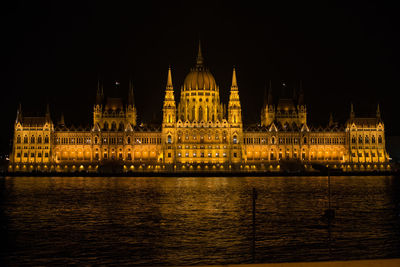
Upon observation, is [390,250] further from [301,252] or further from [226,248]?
[226,248]

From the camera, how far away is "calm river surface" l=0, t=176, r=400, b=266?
34188mm

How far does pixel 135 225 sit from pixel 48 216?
967cm

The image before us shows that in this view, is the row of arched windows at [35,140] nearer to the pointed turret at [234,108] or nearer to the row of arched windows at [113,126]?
the row of arched windows at [113,126]

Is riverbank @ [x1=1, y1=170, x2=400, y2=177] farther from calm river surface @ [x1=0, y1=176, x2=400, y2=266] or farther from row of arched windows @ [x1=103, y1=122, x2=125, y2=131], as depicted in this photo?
calm river surface @ [x1=0, y1=176, x2=400, y2=266]

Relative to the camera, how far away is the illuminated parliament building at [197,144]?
478ft

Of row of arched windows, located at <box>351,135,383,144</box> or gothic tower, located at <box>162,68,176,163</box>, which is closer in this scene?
gothic tower, located at <box>162,68,176,163</box>

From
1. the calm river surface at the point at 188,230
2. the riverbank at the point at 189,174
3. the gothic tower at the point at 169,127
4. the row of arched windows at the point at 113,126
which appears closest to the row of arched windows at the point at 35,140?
the row of arched windows at the point at 113,126

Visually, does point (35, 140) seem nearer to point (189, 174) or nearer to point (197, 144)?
point (197, 144)

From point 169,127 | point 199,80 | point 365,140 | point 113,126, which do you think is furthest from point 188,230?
point 113,126

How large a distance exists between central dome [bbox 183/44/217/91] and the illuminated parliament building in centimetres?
218

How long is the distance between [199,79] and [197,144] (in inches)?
811

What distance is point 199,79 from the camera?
159750 mm

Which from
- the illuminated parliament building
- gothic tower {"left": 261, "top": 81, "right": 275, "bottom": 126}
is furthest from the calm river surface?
gothic tower {"left": 261, "top": 81, "right": 275, "bottom": 126}

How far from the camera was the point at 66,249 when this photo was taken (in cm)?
3566
